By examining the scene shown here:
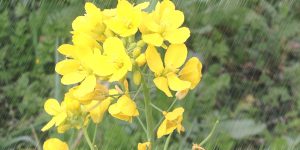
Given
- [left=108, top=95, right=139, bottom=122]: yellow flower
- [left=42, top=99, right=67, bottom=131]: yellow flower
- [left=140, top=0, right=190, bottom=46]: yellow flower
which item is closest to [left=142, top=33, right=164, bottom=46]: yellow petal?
[left=140, top=0, right=190, bottom=46]: yellow flower

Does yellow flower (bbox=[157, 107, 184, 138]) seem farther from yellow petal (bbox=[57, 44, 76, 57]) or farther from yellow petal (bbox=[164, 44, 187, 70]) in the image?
yellow petal (bbox=[57, 44, 76, 57])

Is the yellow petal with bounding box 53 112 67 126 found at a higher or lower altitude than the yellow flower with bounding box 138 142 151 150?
lower

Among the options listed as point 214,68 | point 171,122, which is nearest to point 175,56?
point 171,122

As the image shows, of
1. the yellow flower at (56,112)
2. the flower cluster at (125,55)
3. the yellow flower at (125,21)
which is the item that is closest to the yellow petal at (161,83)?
the flower cluster at (125,55)

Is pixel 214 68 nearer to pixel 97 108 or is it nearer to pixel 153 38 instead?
pixel 97 108

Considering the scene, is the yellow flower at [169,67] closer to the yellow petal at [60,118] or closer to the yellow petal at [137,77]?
the yellow petal at [137,77]

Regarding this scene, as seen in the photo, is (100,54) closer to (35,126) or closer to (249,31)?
(35,126)
